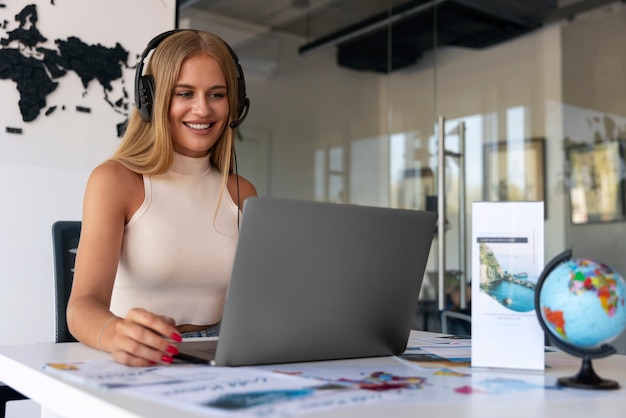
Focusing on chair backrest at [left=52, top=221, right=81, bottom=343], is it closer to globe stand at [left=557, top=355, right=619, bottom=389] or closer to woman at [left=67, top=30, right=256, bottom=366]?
woman at [left=67, top=30, right=256, bottom=366]

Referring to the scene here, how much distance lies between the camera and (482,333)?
1.02 metres

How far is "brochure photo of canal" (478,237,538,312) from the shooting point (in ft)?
3.23

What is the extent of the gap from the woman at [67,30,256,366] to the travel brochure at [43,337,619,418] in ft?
1.60

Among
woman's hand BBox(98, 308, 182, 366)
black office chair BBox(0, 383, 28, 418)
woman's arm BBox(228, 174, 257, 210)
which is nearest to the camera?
woman's hand BBox(98, 308, 182, 366)

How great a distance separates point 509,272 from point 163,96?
900 mm

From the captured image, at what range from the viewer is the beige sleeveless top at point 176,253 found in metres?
1.48

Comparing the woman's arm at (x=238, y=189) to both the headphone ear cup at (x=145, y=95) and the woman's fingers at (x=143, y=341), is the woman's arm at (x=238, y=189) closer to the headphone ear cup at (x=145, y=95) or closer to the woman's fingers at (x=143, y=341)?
the headphone ear cup at (x=145, y=95)

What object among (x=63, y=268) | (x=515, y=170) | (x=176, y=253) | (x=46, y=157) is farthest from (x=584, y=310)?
(x=515, y=170)

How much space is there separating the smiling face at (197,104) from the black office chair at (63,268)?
36 cm

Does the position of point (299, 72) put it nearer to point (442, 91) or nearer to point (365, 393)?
point (442, 91)

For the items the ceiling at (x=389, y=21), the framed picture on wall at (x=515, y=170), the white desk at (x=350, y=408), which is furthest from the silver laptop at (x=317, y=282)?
the ceiling at (x=389, y=21)

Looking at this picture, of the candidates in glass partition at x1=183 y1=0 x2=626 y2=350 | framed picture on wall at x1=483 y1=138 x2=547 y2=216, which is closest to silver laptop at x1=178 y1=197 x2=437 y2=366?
glass partition at x1=183 y1=0 x2=626 y2=350

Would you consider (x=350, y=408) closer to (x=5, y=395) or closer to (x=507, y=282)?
(x=507, y=282)

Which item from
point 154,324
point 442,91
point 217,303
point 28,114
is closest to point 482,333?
point 154,324
